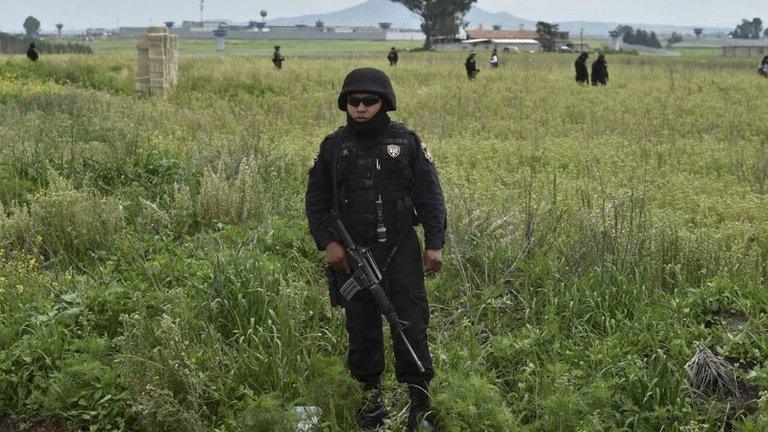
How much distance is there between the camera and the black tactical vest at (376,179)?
361 cm

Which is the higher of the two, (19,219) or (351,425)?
(19,219)

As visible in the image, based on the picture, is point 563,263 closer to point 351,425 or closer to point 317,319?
point 317,319

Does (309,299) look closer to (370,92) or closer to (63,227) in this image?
(370,92)

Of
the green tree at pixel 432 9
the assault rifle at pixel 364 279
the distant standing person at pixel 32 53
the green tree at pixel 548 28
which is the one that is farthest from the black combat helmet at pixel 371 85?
the green tree at pixel 548 28

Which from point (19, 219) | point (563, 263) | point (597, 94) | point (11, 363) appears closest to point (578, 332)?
point (563, 263)

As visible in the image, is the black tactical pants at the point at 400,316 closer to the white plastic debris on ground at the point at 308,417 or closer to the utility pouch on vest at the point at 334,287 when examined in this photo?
the utility pouch on vest at the point at 334,287

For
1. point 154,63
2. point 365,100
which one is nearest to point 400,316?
point 365,100

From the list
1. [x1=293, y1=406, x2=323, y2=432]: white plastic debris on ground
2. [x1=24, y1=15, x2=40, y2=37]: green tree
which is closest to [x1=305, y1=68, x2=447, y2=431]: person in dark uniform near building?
[x1=293, y1=406, x2=323, y2=432]: white plastic debris on ground

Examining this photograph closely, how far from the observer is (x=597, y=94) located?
1938 centimetres

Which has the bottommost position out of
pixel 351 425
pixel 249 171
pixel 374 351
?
pixel 351 425

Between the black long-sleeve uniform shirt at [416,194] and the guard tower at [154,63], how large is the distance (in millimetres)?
15889

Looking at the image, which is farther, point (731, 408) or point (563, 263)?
point (563, 263)

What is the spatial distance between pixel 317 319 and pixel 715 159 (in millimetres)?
7495

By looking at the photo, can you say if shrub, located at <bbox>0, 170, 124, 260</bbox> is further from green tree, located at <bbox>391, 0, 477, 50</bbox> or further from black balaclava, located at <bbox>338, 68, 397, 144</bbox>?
green tree, located at <bbox>391, 0, 477, 50</bbox>
